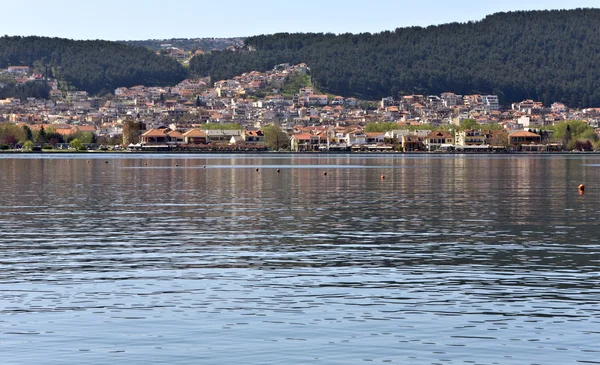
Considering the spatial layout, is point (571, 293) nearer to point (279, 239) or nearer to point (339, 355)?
point (339, 355)

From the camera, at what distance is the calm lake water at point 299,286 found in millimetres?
16375

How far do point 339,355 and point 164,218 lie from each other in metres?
24.2

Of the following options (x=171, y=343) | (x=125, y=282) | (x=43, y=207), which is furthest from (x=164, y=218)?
(x=171, y=343)

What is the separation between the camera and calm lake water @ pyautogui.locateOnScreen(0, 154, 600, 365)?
53.7ft

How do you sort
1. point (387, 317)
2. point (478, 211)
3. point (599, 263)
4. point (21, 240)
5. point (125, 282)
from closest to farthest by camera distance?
point (387, 317) → point (125, 282) → point (599, 263) → point (21, 240) → point (478, 211)

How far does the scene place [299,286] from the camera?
71.9ft

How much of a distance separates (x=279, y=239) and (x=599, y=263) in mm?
9988

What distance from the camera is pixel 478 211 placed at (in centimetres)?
4312

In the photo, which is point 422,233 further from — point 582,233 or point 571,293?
point 571,293

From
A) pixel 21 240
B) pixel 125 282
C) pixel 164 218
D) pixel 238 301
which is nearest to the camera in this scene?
pixel 238 301

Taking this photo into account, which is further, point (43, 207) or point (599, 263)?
point (43, 207)

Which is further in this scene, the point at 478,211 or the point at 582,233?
the point at 478,211

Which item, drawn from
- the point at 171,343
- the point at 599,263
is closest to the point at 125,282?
the point at 171,343

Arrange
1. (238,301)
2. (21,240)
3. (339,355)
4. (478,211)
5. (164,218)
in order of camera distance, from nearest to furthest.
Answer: (339,355) → (238,301) → (21,240) → (164,218) → (478,211)
